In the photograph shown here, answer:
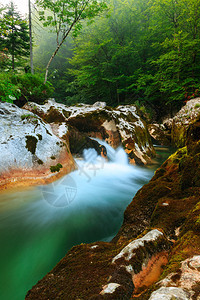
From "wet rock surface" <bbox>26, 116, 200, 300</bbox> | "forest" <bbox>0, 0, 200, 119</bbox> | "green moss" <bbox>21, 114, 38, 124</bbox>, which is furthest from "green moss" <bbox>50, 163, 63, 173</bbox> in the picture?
"forest" <bbox>0, 0, 200, 119</bbox>

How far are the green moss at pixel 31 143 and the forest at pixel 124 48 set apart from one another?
3447mm

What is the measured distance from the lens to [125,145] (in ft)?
21.8

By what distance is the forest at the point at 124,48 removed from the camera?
831cm

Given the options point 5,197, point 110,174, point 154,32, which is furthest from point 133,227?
point 154,32

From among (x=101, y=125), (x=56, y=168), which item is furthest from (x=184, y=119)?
(x=56, y=168)

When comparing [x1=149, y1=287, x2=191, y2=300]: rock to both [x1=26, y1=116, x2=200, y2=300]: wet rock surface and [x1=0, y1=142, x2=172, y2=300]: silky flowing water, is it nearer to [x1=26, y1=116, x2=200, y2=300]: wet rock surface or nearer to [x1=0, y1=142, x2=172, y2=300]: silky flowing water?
[x1=26, y1=116, x2=200, y2=300]: wet rock surface

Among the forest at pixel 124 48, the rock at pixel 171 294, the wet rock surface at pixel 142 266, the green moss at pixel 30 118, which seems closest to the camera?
the rock at pixel 171 294

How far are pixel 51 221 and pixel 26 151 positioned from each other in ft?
6.46

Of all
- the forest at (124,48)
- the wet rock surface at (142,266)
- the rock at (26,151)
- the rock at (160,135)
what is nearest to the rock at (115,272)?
the wet rock surface at (142,266)

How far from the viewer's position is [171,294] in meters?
0.63

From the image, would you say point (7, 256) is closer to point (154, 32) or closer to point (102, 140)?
point (102, 140)

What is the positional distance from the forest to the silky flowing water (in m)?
5.02

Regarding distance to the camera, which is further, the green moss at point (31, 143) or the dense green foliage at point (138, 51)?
the dense green foliage at point (138, 51)

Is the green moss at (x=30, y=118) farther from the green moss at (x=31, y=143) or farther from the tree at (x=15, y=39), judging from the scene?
the tree at (x=15, y=39)
